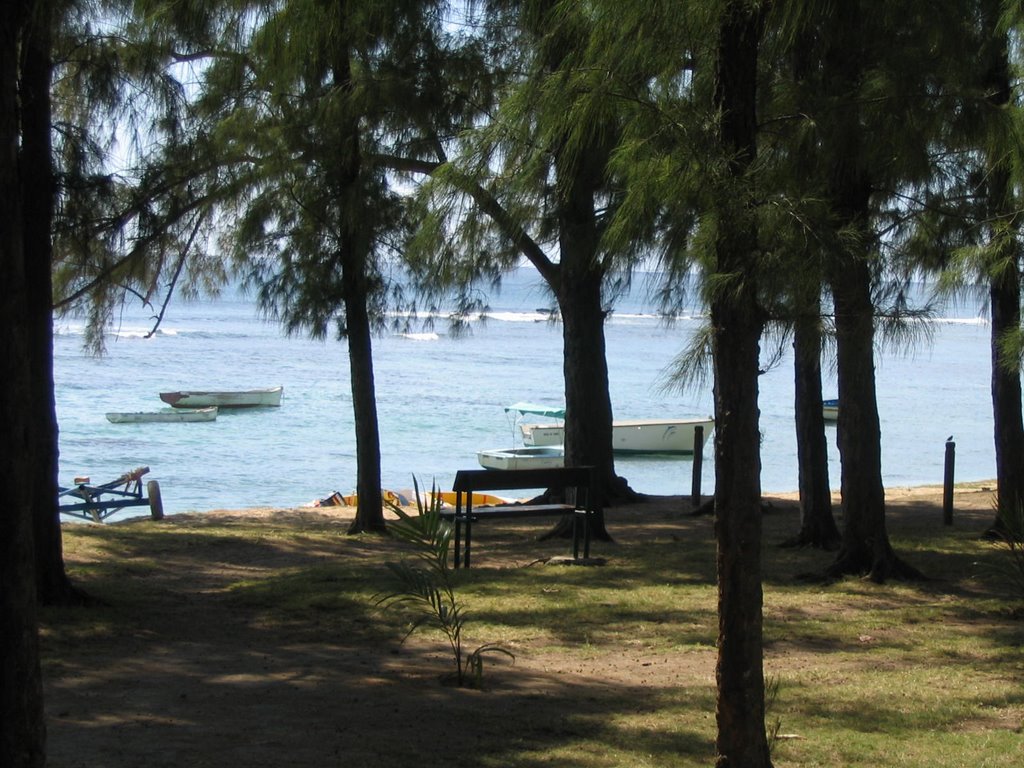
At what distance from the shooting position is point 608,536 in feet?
39.3

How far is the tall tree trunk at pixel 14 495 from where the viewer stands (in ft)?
11.7

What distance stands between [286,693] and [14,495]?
8.10 feet

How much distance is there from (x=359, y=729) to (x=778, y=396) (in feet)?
144

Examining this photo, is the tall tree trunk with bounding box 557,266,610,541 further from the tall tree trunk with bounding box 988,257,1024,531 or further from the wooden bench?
the tall tree trunk with bounding box 988,257,1024,531

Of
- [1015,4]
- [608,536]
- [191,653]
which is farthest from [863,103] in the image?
[608,536]

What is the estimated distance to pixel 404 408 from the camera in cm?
4084

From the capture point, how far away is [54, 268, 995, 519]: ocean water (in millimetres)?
25453

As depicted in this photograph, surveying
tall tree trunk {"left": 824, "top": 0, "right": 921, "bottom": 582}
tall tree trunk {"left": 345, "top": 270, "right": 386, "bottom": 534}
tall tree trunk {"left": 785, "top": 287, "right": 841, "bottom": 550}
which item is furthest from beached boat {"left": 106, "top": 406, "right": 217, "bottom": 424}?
tall tree trunk {"left": 824, "top": 0, "right": 921, "bottom": 582}

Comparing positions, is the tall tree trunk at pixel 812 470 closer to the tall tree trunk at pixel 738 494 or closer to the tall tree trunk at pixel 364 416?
the tall tree trunk at pixel 364 416

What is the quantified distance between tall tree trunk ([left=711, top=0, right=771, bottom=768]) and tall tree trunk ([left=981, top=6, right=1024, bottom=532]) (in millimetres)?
3284

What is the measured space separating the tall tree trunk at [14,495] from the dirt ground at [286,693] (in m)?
0.98

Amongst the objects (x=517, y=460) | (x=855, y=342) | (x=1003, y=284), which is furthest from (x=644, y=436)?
(x=855, y=342)

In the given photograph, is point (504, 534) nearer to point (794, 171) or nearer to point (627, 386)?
point (794, 171)

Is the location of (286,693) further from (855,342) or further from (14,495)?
(855,342)
